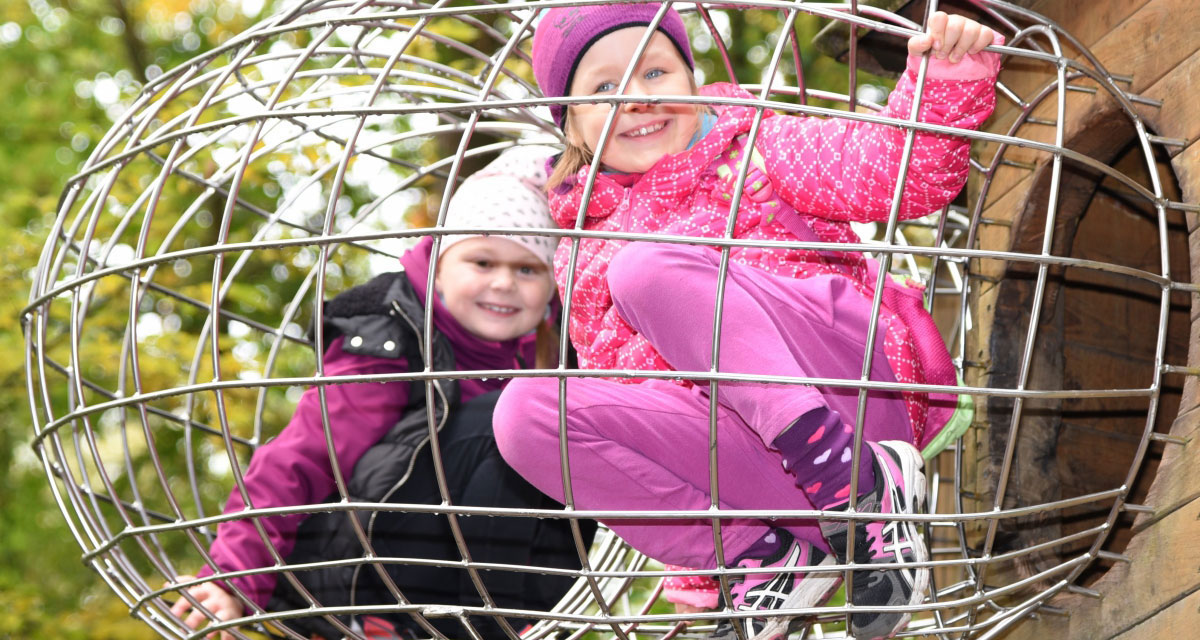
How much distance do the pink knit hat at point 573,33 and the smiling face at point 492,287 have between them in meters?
0.47

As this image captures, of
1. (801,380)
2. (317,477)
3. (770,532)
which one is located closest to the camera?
(801,380)

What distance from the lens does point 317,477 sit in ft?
6.47

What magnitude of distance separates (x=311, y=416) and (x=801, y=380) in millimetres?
1066

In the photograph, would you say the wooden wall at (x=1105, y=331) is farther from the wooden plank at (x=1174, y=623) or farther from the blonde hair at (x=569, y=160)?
the blonde hair at (x=569, y=160)

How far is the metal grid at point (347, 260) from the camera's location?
1189mm

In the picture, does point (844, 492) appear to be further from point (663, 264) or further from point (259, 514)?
point (259, 514)

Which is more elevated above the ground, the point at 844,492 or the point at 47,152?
the point at 47,152

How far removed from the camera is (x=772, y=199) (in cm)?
155

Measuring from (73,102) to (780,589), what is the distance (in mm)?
3698

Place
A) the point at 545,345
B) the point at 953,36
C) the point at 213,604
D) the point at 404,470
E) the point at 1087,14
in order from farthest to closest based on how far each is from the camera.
Result: the point at 545,345
the point at 404,470
the point at 213,604
the point at 1087,14
the point at 953,36

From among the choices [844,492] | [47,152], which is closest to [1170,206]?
[844,492]

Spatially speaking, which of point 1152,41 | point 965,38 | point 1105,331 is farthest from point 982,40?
point 1105,331

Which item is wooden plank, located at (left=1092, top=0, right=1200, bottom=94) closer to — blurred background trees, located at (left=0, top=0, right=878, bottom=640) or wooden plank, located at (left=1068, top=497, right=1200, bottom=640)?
wooden plank, located at (left=1068, top=497, right=1200, bottom=640)

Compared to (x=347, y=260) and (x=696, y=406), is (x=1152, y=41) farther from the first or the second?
(x=347, y=260)
